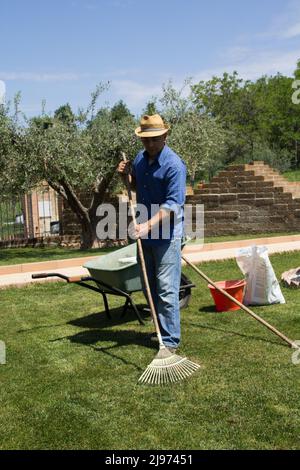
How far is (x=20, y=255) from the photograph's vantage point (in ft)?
46.6

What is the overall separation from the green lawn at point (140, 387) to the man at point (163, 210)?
1.37 feet

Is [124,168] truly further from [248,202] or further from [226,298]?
[248,202]

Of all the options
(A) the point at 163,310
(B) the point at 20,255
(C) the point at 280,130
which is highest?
(C) the point at 280,130

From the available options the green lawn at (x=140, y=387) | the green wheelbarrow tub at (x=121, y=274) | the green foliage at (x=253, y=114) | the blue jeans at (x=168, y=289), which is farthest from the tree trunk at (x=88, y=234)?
the green foliage at (x=253, y=114)

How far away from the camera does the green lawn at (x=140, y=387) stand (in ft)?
10.3

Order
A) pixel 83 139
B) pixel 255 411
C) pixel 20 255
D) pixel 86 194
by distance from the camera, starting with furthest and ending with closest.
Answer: pixel 86 194 < pixel 20 255 < pixel 83 139 < pixel 255 411

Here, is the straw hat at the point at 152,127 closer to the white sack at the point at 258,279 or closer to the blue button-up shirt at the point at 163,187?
the blue button-up shirt at the point at 163,187

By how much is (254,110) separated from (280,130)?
97.1 inches

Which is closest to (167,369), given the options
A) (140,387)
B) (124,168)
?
(140,387)

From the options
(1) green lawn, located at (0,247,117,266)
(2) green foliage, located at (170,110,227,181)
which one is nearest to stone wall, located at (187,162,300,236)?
(2) green foliage, located at (170,110,227,181)

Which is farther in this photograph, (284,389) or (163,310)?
Answer: (163,310)
